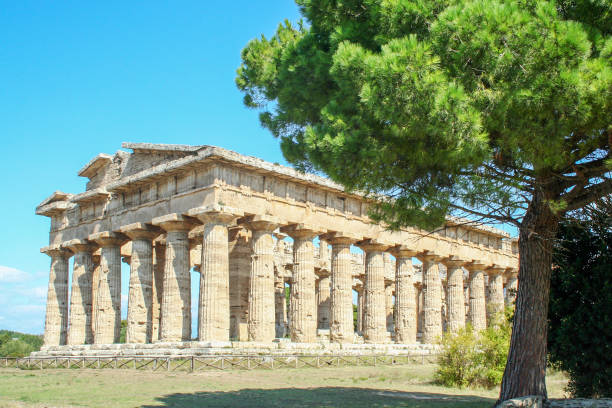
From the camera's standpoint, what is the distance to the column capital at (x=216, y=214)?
21.0 meters

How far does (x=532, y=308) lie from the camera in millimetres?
10750

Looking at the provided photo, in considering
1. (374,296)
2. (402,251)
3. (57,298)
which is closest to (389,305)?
(402,251)

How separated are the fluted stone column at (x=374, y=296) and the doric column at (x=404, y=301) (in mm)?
1516

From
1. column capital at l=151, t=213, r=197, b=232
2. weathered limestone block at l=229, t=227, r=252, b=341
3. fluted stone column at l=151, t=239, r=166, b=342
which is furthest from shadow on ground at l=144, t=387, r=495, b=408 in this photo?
fluted stone column at l=151, t=239, r=166, b=342

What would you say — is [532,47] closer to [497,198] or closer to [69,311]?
[497,198]

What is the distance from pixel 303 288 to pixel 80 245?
990 cm

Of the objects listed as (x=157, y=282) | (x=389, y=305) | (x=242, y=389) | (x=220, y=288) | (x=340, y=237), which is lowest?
(x=242, y=389)

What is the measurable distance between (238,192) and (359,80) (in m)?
12.4

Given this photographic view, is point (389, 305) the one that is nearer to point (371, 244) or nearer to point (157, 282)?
point (371, 244)

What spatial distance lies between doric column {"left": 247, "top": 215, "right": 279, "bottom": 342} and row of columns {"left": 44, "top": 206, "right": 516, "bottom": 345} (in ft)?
0.11

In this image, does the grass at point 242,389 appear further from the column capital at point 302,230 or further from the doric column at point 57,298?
the doric column at point 57,298

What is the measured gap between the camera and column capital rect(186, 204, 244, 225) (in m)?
21.0

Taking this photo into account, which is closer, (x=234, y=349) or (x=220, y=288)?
(x=234, y=349)

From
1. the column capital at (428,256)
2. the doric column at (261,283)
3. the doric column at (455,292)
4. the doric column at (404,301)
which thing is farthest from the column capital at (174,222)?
the doric column at (455,292)
